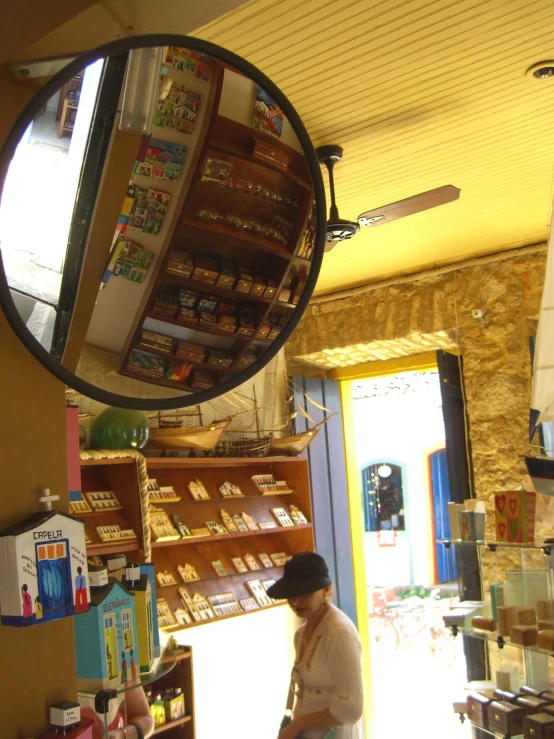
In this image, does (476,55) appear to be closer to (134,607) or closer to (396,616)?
(134,607)

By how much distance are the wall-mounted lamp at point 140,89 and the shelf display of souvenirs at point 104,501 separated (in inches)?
112

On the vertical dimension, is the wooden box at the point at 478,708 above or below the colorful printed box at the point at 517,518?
below

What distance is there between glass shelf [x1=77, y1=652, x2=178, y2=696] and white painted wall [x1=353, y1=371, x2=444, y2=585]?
27.4ft

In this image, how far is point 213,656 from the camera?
4199 mm

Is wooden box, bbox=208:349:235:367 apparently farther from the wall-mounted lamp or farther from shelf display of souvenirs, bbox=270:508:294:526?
shelf display of souvenirs, bbox=270:508:294:526

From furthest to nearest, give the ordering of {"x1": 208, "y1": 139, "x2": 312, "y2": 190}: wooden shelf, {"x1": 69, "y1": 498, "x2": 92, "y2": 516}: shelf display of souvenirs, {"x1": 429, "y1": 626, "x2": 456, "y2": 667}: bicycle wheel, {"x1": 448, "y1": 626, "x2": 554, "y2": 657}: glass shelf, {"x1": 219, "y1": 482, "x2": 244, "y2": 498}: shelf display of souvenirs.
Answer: {"x1": 429, "y1": 626, "x2": 456, "y2": 667}: bicycle wheel < {"x1": 219, "y1": 482, "x2": 244, "y2": 498}: shelf display of souvenirs < {"x1": 69, "y1": 498, "x2": 92, "y2": 516}: shelf display of souvenirs < {"x1": 448, "y1": 626, "x2": 554, "y2": 657}: glass shelf < {"x1": 208, "y1": 139, "x2": 312, "y2": 190}: wooden shelf

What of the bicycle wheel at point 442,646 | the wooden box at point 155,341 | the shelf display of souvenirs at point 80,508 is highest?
the wooden box at point 155,341

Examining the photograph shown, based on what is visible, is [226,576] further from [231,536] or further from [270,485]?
[270,485]

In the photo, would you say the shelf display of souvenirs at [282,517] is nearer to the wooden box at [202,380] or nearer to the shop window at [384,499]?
the wooden box at [202,380]

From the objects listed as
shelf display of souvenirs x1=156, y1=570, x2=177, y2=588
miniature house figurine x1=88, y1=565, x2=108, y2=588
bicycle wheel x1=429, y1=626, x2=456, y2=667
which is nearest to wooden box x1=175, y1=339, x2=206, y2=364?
miniature house figurine x1=88, y1=565, x2=108, y2=588

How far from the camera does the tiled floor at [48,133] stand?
794 mm

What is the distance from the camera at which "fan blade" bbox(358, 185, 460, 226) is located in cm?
284

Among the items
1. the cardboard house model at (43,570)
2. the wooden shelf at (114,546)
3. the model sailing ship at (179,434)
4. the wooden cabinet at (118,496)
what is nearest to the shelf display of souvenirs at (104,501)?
the wooden cabinet at (118,496)

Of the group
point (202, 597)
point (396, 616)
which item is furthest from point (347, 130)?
point (396, 616)
